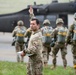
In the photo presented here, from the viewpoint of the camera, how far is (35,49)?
8.47 metres

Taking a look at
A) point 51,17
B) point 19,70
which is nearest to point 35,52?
point 19,70

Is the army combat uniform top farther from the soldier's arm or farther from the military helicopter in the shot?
the military helicopter

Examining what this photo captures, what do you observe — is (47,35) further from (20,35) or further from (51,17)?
(51,17)

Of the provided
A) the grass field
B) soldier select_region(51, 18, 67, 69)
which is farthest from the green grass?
the grass field

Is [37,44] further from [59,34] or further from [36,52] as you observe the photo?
[59,34]

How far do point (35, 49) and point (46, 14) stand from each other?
1829cm

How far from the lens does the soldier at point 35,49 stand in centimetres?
847

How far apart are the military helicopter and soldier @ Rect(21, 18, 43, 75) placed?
55.7 feet

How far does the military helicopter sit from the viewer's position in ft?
85.8

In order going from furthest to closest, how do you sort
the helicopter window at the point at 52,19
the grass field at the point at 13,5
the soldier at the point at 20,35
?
the grass field at the point at 13,5 < the helicopter window at the point at 52,19 < the soldier at the point at 20,35

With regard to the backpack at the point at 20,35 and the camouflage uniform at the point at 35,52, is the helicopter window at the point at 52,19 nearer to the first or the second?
the backpack at the point at 20,35

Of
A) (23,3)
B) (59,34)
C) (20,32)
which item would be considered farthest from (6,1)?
(59,34)

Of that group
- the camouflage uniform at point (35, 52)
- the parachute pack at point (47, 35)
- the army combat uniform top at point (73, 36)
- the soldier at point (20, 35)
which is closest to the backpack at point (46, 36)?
the parachute pack at point (47, 35)

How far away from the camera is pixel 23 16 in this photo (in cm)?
2691
